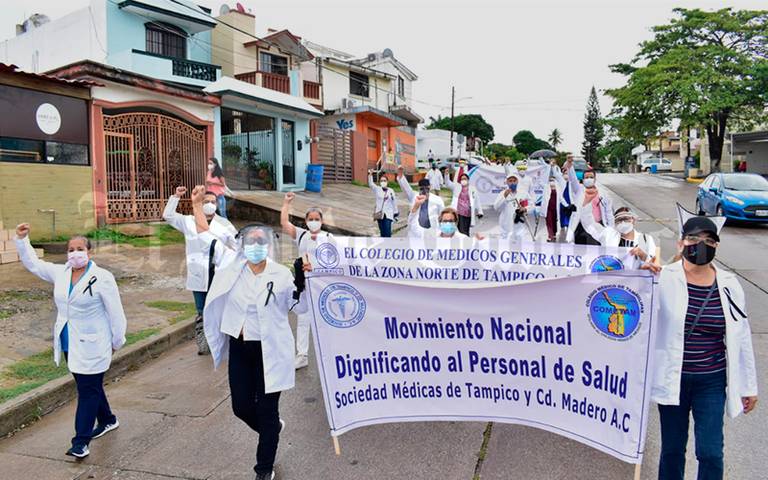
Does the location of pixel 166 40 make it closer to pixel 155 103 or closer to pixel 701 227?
pixel 155 103

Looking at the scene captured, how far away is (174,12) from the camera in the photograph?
70.5 ft

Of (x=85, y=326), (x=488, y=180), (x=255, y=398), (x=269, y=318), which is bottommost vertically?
(x=255, y=398)

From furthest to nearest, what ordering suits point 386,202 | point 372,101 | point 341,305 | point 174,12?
1. point 372,101
2. point 174,12
3. point 386,202
4. point 341,305

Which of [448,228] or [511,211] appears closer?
[448,228]

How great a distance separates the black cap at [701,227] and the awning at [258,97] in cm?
1594

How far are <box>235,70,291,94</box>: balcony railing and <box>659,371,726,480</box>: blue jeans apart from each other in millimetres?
22983

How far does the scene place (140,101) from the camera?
563 inches

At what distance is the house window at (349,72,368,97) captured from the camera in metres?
34.7

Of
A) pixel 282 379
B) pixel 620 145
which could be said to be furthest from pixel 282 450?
pixel 620 145

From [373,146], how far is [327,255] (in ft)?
88.4

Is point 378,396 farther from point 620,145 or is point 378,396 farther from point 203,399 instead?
point 620,145

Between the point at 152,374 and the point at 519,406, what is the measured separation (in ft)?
13.6

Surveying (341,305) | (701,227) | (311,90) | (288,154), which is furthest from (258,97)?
(701,227)

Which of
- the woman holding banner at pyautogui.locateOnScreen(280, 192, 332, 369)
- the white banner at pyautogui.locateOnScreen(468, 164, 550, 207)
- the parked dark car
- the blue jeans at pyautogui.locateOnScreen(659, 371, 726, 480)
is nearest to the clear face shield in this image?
the woman holding banner at pyautogui.locateOnScreen(280, 192, 332, 369)
